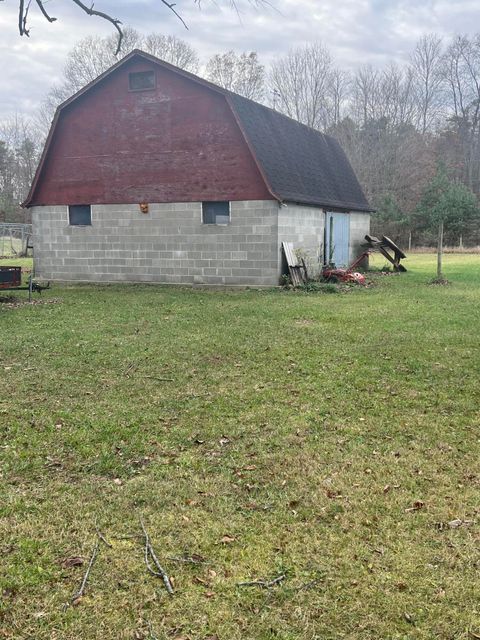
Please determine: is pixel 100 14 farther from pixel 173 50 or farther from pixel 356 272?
pixel 173 50

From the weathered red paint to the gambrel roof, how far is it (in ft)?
0.62

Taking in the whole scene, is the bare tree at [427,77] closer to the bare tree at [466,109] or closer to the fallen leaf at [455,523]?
the bare tree at [466,109]

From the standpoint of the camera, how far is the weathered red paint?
16.5 meters

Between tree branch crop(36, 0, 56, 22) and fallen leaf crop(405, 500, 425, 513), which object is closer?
fallen leaf crop(405, 500, 425, 513)

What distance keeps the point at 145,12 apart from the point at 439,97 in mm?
47745

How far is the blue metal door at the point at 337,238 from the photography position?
785 inches

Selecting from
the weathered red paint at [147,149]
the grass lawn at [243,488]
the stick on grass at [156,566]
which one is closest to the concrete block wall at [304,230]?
the weathered red paint at [147,149]

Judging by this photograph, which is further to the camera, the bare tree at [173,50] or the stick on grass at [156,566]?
the bare tree at [173,50]

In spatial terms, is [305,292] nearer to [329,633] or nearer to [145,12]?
[145,12]

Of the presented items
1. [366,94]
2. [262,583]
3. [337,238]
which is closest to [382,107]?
[366,94]

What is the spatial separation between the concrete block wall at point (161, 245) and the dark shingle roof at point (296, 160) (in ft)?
4.82

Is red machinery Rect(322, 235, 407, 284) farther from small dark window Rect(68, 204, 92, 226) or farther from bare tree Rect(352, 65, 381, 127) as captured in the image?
bare tree Rect(352, 65, 381, 127)

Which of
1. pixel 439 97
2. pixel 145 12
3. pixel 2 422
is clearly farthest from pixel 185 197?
pixel 439 97

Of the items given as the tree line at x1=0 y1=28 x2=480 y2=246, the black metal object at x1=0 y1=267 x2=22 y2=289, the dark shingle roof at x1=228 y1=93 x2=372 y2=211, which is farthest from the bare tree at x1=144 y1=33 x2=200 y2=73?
the black metal object at x1=0 y1=267 x2=22 y2=289
